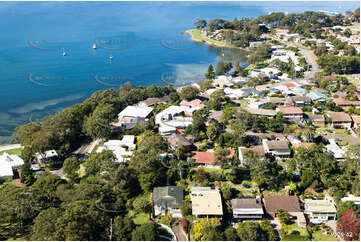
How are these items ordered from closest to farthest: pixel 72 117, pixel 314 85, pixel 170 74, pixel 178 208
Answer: pixel 178 208 < pixel 72 117 < pixel 314 85 < pixel 170 74

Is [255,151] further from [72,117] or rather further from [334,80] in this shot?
[334,80]

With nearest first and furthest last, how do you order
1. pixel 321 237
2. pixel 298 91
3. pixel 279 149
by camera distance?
pixel 321 237, pixel 279 149, pixel 298 91

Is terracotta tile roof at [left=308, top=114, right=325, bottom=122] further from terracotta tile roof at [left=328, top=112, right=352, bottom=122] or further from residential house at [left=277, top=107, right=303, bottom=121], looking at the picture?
residential house at [left=277, top=107, right=303, bottom=121]

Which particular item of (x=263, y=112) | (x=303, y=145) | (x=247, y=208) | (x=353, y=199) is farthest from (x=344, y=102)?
(x=247, y=208)

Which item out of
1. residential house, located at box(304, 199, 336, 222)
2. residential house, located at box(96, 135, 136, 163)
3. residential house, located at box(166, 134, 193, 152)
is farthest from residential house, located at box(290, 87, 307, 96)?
residential house, located at box(96, 135, 136, 163)

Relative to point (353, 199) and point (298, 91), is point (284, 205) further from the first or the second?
point (298, 91)

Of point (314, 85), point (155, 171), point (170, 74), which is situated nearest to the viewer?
point (155, 171)

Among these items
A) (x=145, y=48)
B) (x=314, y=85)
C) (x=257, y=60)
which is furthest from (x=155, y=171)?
(x=145, y=48)
